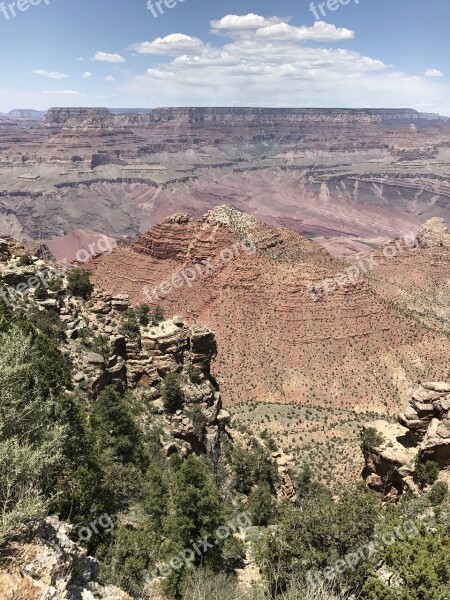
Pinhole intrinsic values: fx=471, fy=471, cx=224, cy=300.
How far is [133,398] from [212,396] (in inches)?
231

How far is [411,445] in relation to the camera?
28.9 m

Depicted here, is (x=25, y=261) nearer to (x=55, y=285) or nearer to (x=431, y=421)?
(x=55, y=285)

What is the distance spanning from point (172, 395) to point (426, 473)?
15.7m

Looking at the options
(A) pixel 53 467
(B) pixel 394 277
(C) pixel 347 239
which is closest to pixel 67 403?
(A) pixel 53 467

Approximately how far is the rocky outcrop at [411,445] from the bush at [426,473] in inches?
16.6

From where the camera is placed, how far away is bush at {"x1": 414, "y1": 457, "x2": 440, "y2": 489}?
25.3 meters

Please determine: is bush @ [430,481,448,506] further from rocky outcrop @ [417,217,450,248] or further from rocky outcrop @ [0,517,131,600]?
rocky outcrop @ [417,217,450,248]

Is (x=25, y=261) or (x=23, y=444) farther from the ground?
(x=23, y=444)

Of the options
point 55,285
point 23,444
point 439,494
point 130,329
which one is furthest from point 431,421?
point 55,285

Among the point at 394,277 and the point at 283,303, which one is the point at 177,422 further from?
the point at 394,277

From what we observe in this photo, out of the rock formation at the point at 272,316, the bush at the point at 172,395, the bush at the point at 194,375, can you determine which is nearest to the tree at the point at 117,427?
the bush at the point at 172,395

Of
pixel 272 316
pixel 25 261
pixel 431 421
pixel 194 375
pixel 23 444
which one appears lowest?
pixel 272 316

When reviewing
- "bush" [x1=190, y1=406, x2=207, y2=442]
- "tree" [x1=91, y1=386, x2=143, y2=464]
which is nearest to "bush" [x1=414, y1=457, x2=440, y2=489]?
"bush" [x1=190, y1=406, x2=207, y2=442]

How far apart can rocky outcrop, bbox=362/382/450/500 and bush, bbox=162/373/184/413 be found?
12.4 m
